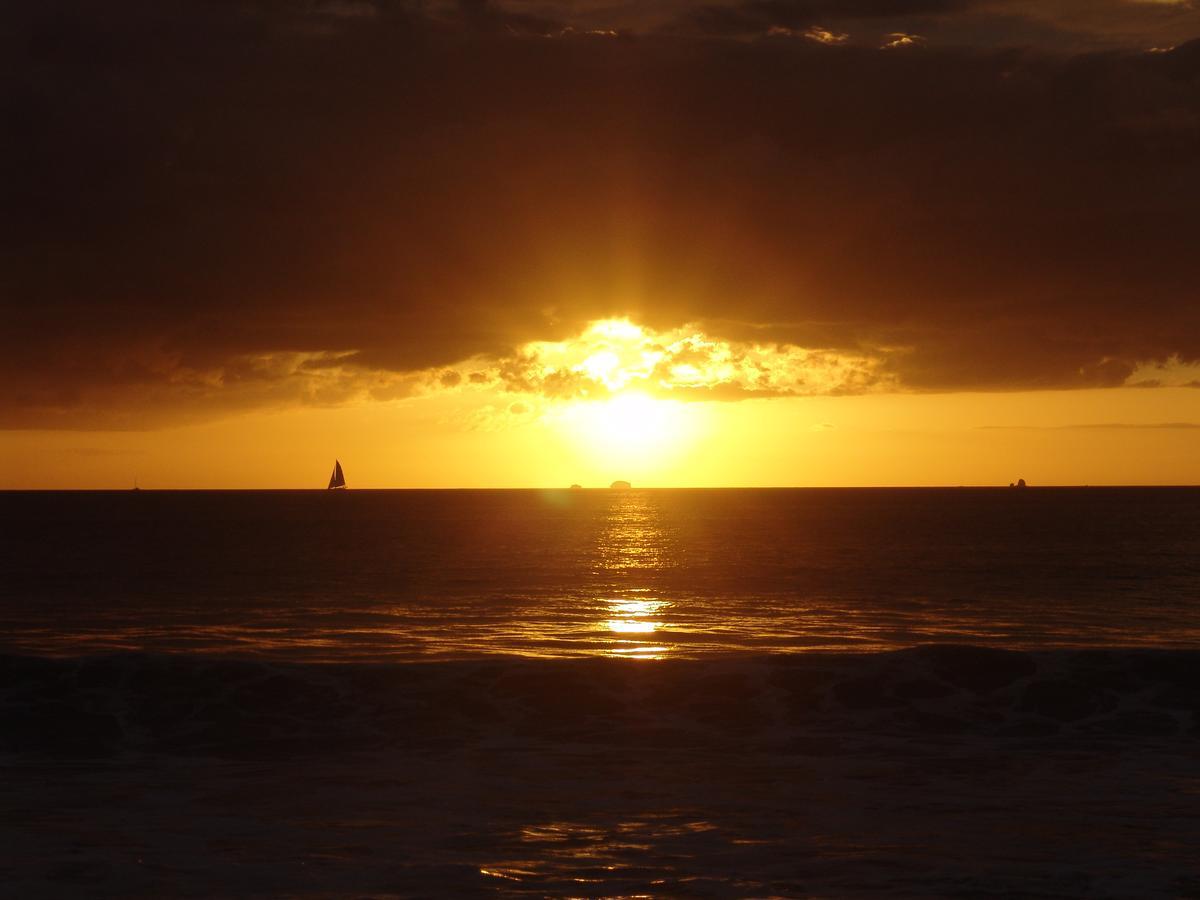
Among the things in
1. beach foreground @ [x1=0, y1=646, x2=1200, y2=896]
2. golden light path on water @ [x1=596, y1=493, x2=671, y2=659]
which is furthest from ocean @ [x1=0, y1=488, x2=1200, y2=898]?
golden light path on water @ [x1=596, y1=493, x2=671, y2=659]

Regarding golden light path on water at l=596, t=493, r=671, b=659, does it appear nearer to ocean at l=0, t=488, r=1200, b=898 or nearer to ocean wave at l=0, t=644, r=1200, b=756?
ocean at l=0, t=488, r=1200, b=898

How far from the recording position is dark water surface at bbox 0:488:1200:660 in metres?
46.1

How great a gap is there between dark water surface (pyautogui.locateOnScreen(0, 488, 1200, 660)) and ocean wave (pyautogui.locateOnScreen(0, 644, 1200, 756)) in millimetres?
6700

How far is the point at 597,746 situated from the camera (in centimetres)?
2619

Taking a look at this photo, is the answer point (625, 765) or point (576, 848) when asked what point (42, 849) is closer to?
point (576, 848)

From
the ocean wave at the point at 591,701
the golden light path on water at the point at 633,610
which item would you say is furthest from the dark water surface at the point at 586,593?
the ocean wave at the point at 591,701

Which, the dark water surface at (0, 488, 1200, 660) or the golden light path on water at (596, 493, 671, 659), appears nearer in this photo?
the golden light path on water at (596, 493, 671, 659)

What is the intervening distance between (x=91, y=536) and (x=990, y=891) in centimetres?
14219

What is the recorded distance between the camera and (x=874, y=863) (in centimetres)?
1639

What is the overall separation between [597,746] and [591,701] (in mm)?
4597

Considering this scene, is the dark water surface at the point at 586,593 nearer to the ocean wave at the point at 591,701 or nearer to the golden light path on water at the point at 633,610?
the golden light path on water at the point at 633,610

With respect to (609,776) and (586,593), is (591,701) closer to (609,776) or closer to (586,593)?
(609,776)

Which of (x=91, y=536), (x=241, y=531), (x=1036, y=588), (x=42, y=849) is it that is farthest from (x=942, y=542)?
(x=42, y=849)

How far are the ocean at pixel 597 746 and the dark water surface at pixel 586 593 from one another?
491 millimetres
